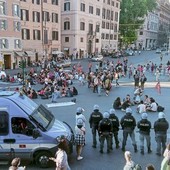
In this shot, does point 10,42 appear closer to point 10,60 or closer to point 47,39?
point 10,60

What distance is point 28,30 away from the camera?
48.0 meters

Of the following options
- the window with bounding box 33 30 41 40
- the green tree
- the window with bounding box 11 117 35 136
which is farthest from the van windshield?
the green tree

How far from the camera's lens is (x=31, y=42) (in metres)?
48.8

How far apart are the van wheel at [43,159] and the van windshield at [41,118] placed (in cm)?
80

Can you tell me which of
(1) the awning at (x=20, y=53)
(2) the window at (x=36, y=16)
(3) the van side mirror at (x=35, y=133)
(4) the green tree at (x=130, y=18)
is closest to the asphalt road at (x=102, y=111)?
(3) the van side mirror at (x=35, y=133)

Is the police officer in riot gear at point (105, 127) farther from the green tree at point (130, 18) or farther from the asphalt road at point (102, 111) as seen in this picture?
the green tree at point (130, 18)

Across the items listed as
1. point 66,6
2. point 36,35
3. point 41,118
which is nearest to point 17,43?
point 36,35

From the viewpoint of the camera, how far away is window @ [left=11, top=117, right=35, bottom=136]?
8.94 meters

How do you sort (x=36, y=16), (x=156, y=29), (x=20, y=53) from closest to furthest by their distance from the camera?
(x=20, y=53) → (x=36, y=16) → (x=156, y=29)

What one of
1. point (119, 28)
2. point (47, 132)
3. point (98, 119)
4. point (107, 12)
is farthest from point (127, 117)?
point (119, 28)

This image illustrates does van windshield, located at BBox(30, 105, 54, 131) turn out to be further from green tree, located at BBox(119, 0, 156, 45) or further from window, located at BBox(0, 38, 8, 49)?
green tree, located at BBox(119, 0, 156, 45)

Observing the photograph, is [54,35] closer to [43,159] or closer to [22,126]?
[22,126]

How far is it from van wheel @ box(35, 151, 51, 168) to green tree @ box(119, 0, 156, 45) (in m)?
73.7

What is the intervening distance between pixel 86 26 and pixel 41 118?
55.3 metres
